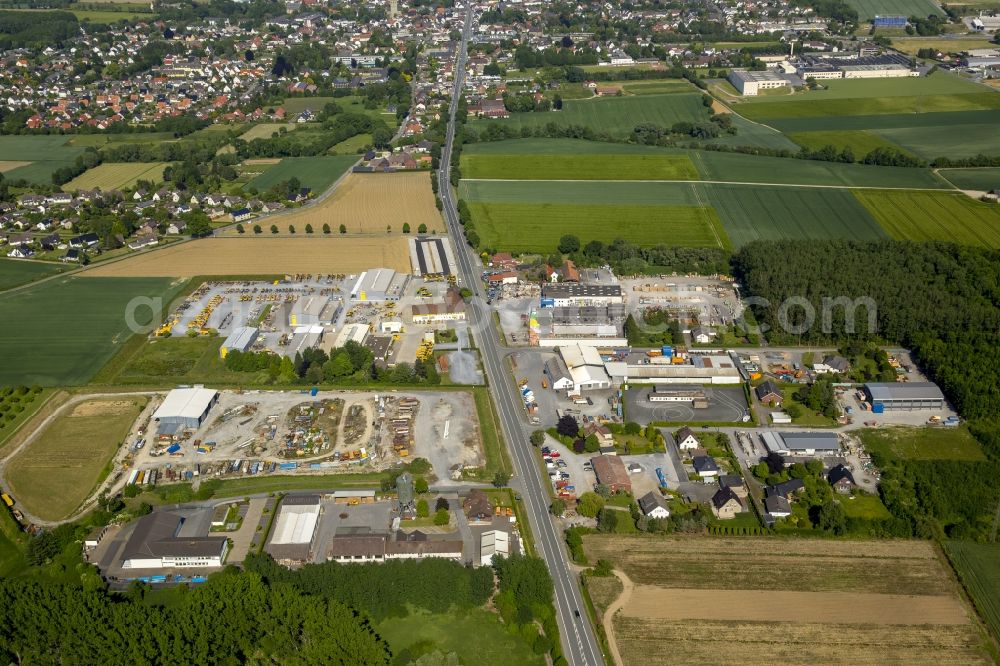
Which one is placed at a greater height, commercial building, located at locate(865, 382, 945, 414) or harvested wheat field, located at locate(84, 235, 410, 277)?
harvested wheat field, located at locate(84, 235, 410, 277)

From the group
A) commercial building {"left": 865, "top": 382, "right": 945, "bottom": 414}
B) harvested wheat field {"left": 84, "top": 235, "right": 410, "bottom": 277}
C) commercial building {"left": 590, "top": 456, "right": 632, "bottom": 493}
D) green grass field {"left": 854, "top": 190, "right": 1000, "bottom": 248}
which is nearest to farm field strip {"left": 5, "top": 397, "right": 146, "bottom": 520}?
harvested wheat field {"left": 84, "top": 235, "right": 410, "bottom": 277}

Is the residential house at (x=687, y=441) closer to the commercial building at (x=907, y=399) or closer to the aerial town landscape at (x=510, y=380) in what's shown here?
the aerial town landscape at (x=510, y=380)

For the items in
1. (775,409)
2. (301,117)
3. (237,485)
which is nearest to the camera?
(237,485)

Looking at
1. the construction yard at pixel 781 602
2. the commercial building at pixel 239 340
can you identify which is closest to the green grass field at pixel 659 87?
the commercial building at pixel 239 340

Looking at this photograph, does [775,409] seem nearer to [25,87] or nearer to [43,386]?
[43,386]

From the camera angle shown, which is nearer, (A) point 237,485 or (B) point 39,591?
(B) point 39,591

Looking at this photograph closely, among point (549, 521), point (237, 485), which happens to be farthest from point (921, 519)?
point (237, 485)

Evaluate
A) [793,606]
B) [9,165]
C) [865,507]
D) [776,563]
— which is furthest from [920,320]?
[9,165]

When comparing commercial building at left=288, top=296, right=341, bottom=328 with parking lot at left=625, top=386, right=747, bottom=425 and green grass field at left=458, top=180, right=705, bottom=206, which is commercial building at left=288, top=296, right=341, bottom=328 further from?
parking lot at left=625, top=386, right=747, bottom=425
